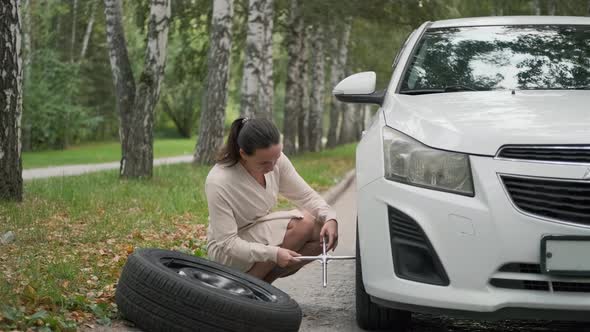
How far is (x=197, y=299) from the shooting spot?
4.54m

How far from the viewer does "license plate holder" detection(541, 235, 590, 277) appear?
13.6ft

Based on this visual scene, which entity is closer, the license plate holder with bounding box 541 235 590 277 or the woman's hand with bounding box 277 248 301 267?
the license plate holder with bounding box 541 235 590 277

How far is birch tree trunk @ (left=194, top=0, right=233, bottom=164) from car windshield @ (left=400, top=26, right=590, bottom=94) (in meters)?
12.4

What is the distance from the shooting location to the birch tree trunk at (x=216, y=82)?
18.0 metres

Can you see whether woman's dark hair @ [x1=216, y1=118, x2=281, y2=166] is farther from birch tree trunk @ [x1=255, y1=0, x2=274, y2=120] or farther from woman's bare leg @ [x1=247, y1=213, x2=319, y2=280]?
birch tree trunk @ [x1=255, y1=0, x2=274, y2=120]

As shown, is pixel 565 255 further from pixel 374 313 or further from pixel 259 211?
pixel 259 211

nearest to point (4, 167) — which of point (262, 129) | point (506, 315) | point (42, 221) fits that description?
point (42, 221)

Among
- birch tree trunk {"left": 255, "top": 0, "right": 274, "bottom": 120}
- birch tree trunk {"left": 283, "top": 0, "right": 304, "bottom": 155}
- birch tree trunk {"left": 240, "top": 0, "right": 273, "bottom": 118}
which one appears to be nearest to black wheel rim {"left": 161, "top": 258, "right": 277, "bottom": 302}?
A: birch tree trunk {"left": 240, "top": 0, "right": 273, "bottom": 118}

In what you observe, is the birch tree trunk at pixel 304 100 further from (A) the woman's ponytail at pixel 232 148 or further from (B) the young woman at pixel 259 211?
(A) the woman's ponytail at pixel 232 148

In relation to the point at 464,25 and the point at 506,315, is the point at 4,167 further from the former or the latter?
the point at 506,315

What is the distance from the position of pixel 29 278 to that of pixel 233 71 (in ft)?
Answer: 125

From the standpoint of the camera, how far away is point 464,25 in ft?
19.7

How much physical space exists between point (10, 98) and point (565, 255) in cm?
733

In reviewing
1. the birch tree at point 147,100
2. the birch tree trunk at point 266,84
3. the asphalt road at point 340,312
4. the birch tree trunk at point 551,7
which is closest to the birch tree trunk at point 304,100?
the birch tree trunk at point 266,84
